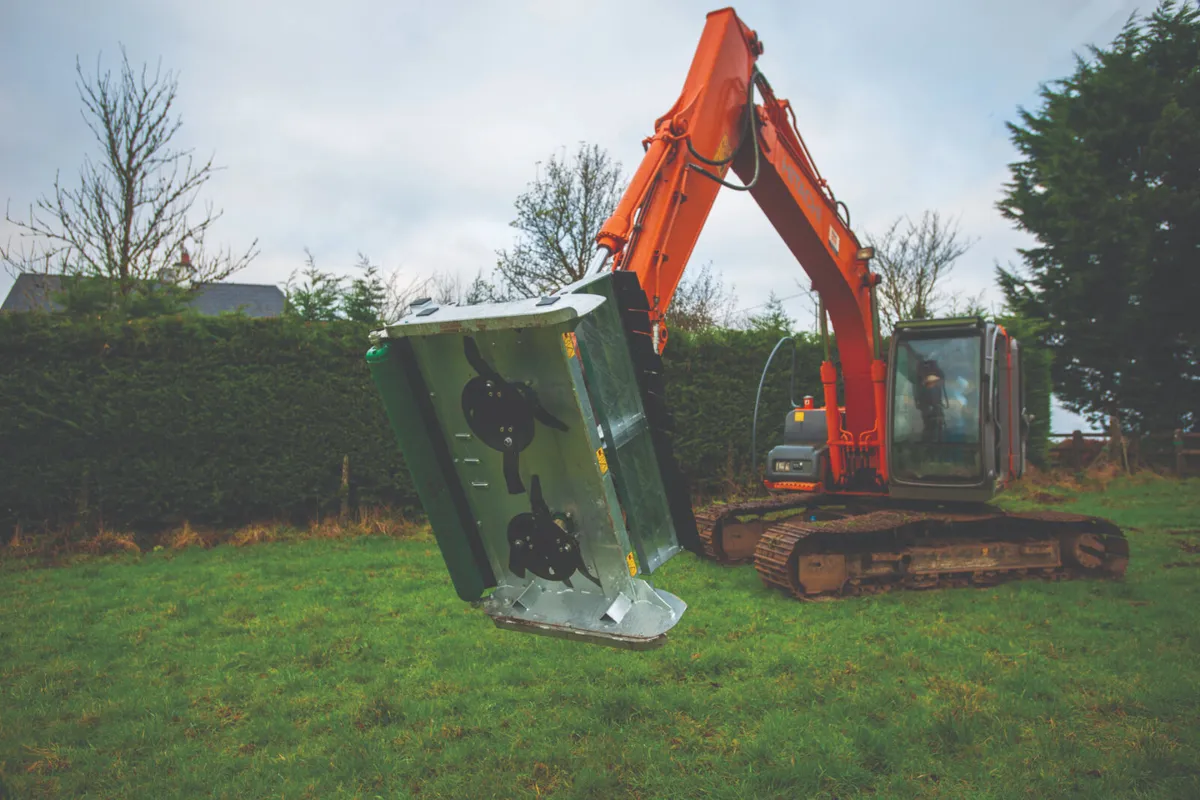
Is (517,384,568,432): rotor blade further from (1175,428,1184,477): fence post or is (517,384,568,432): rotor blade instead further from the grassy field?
(1175,428,1184,477): fence post

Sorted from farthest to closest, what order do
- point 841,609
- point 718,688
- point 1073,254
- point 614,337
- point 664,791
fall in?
point 1073,254 → point 841,609 → point 718,688 → point 664,791 → point 614,337

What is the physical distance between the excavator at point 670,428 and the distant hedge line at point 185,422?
4.86 m

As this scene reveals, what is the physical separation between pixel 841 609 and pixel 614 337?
4.13 metres

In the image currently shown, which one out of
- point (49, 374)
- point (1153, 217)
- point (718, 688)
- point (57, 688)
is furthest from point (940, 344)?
point (1153, 217)

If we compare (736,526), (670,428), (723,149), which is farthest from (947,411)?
(670,428)

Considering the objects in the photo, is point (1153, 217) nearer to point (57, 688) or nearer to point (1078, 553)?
point (1078, 553)

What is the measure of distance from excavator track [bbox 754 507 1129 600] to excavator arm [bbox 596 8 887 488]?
2.22 feet

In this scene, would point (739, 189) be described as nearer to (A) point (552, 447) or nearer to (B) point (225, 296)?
(A) point (552, 447)

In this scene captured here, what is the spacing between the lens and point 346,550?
8969 millimetres

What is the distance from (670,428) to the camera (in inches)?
123

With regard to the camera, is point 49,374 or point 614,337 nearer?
point 614,337

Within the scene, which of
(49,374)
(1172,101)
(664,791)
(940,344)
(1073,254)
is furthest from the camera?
(1073,254)

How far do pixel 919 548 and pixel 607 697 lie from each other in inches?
146

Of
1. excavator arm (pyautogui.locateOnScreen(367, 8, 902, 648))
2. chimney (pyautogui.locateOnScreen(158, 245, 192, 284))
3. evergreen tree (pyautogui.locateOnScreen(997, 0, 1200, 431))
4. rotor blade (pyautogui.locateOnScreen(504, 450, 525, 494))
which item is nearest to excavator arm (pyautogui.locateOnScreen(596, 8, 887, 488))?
excavator arm (pyautogui.locateOnScreen(367, 8, 902, 648))
